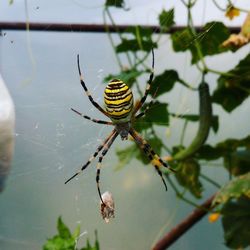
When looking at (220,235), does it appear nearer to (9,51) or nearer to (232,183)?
(232,183)

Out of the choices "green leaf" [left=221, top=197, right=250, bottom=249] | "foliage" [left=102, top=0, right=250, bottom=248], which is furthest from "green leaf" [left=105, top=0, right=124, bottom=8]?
"green leaf" [left=221, top=197, right=250, bottom=249]

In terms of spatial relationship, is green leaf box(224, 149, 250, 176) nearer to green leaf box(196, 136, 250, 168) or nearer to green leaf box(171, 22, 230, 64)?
green leaf box(196, 136, 250, 168)

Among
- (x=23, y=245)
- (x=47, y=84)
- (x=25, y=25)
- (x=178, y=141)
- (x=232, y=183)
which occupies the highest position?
(x=25, y=25)

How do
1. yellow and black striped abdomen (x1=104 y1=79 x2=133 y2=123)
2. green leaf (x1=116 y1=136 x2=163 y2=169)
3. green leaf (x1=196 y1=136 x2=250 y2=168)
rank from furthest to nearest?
green leaf (x1=116 y1=136 x2=163 y2=169)
green leaf (x1=196 y1=136 x2=250 y2=168)
yellow and black striped abdomen (x1=104 y1=79 x2=133 y2=123)

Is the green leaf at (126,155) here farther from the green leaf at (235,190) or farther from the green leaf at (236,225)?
the green leaf at (235,190)

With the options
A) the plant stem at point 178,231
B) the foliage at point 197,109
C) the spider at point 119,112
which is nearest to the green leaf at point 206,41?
the foliage at point 197,109

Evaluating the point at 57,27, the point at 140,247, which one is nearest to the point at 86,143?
the point at 57,27
